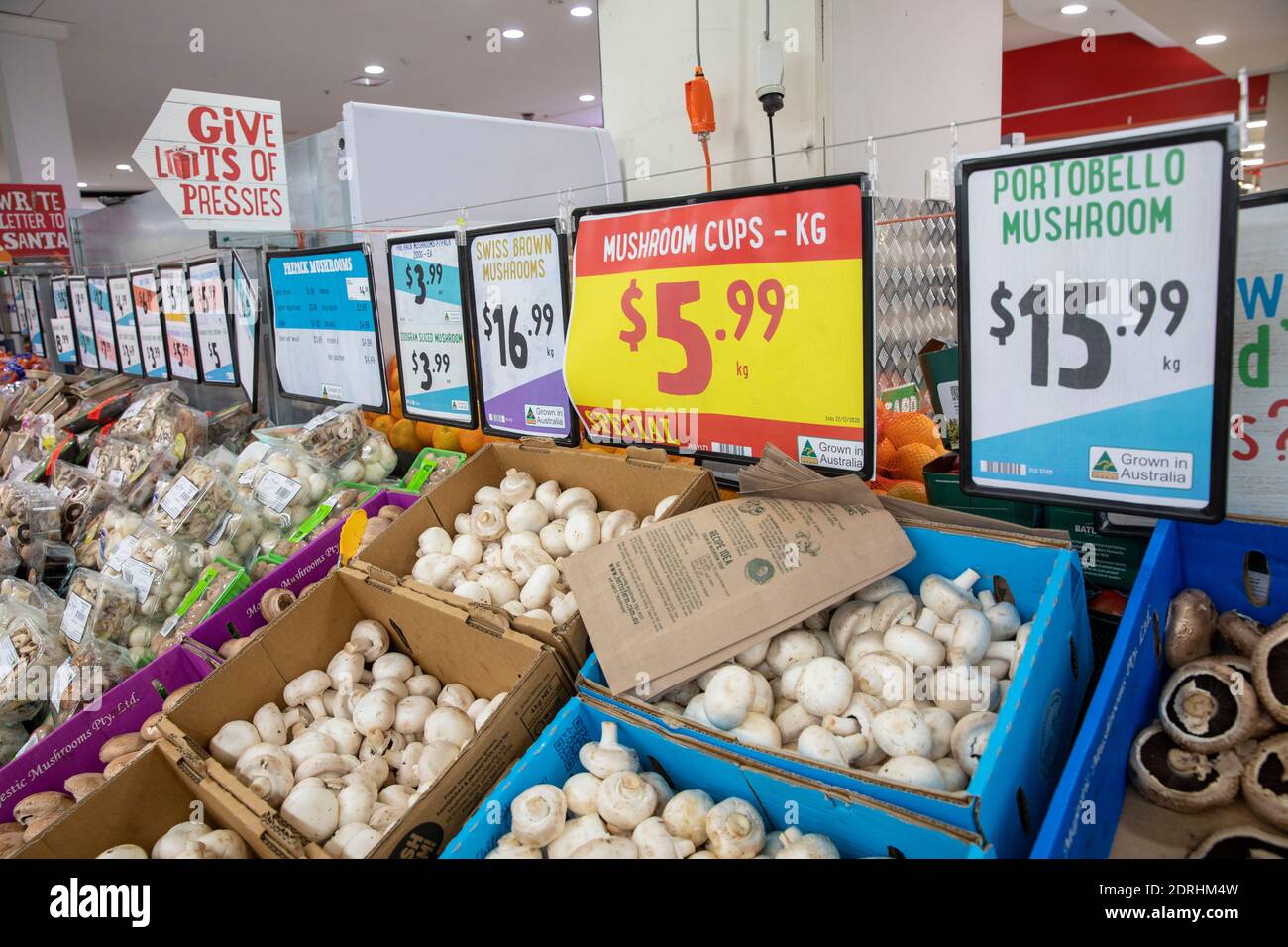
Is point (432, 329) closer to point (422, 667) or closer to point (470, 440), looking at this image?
point (470, 440)

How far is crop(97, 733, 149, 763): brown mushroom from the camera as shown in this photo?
185cm

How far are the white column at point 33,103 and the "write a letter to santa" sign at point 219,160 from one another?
7288mm

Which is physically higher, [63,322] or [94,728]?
[63,322]

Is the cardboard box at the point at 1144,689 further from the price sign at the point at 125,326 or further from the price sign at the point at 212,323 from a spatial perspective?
the price sign at the point at 125,326

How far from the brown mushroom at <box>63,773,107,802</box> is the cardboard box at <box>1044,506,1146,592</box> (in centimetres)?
208

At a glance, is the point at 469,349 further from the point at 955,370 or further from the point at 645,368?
the point at 955,370

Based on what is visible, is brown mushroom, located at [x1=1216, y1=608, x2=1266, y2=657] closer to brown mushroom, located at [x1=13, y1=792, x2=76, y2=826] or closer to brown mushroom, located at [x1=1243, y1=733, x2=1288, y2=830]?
brown mushroom, located at [x1=1243, y1=733, x2=1288, y2=830]

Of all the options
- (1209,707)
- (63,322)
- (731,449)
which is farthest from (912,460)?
(63,322)

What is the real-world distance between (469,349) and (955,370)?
140 cm

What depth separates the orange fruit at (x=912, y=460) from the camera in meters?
2.07

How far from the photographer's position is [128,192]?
24203 mm

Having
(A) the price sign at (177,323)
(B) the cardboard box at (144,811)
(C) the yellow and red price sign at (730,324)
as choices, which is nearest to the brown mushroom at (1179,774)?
(C) the yellow and red price sign at (730,324)

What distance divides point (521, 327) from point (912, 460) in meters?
1.13

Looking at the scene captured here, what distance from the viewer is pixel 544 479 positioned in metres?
2.29
